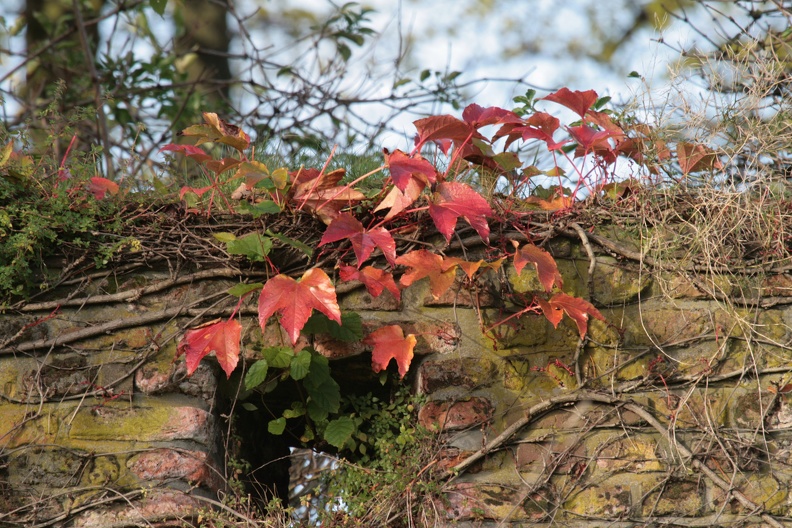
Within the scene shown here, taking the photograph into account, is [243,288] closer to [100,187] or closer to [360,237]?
[360,237]

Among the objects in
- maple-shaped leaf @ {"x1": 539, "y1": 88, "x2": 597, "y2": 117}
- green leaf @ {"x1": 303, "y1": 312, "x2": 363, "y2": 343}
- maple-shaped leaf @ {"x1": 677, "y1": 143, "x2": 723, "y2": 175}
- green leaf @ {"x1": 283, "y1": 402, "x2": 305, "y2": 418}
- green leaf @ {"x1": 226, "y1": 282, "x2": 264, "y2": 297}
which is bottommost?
green leaf @ {"x1": 283, "y1": 402, "x2": 305, "y2": 418}

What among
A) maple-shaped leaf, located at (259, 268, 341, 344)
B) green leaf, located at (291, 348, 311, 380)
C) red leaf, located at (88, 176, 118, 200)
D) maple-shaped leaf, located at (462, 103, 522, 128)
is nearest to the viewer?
maple-shaped leaf, located at (259, 268, 341, 344)

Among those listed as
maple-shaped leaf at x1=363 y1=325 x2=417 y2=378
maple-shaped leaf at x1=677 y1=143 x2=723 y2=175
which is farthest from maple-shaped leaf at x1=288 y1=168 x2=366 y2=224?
maple-shaped leaf at x1=677 y1=143 x2=723 y2=175

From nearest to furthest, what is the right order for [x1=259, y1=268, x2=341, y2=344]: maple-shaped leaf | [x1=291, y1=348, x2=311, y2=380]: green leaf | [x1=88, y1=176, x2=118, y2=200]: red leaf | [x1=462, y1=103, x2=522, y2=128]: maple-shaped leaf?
[x1=259, y1=268, x2=341, y2=344]: maple-shaped leaf → [x1=291, y1=348, x2=311, y2=380]: green leaf → [x1=462, y1=103, x2=522, y2=128]: maple-shaped leaf → [x1=88, y1=176, x2=118, y2=200]: red leaf

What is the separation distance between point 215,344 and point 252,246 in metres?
0.30

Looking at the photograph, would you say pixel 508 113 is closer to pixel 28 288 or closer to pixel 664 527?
pixel 664 527

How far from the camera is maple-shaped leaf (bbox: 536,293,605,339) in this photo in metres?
2.12

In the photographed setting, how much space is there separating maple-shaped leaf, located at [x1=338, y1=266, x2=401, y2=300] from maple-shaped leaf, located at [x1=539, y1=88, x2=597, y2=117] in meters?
0.74

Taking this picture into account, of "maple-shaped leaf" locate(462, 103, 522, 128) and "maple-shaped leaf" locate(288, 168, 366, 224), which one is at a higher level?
"maple-shaped leaf" locate(462, 103, 522, 128)

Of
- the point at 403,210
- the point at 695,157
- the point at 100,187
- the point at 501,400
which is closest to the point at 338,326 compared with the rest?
the point at 403,210

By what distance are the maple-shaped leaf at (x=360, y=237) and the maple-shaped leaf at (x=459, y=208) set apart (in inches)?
5.8

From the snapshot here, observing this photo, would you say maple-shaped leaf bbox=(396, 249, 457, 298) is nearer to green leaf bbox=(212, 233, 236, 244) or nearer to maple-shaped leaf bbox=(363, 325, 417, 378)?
Answer: maple-shaped leaf bbox=(363, 325, 417, 378)

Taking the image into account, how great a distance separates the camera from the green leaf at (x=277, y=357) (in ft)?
6.98

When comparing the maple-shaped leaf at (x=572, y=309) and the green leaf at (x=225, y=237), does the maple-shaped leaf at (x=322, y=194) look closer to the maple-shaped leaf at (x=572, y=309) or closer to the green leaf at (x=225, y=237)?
the green leaf at (x=225, y=237)
